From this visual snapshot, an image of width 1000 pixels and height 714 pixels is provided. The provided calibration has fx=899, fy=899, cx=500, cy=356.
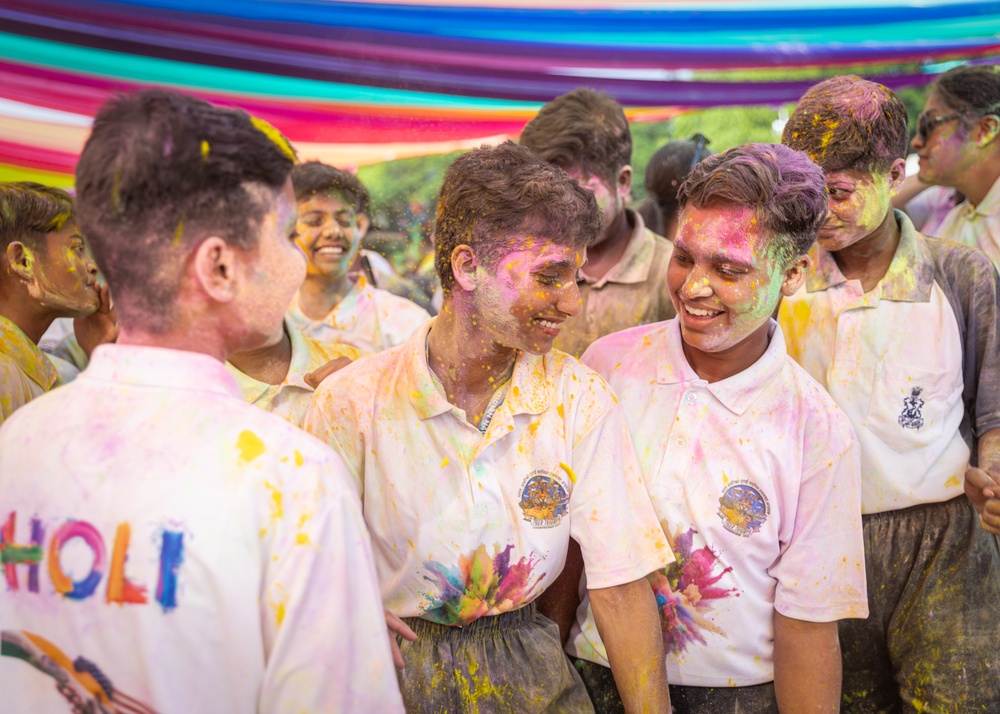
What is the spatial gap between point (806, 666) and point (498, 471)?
0.85 m

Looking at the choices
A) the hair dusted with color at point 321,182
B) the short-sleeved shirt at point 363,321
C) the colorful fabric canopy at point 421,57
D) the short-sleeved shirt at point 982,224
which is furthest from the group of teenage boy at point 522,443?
the colorful fabric canopy at point 421,57

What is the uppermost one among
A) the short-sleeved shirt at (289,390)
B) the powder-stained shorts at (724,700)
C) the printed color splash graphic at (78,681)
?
the short-sleeved shirt at (289,390)

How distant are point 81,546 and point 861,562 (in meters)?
1.69

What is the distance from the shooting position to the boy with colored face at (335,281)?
3320mm

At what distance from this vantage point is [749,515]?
211 cm

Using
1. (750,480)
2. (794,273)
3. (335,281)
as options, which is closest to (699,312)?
(794,273)

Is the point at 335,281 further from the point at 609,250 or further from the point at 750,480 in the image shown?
the point at 750,480

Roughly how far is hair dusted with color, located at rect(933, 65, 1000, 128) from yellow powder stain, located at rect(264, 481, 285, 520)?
9.08 ft

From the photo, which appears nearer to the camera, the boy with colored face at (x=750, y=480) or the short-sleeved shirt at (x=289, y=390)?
the boy with colored face at (x=750, y=480)

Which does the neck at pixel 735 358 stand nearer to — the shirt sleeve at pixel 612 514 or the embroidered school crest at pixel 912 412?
the shirt sleeve at pixel 612 514

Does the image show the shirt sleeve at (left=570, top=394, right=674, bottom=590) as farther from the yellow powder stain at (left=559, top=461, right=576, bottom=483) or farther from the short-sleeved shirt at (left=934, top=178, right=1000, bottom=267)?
the short-sleeved shirt at (left=934, top=178, right=1000, bottom=267)

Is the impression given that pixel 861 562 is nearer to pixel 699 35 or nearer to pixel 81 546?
pixel 81 546

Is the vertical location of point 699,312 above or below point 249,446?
above

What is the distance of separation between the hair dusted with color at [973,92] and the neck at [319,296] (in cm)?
224
